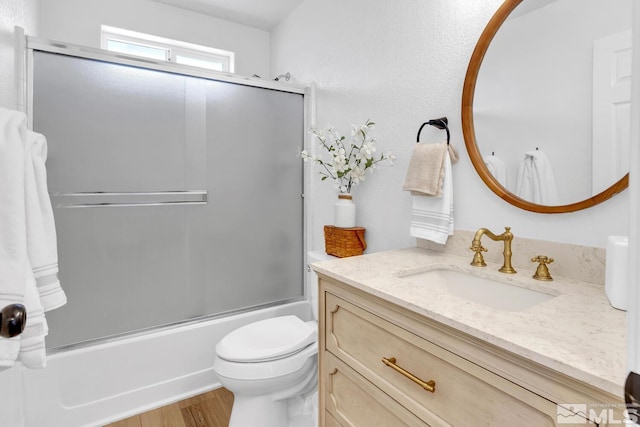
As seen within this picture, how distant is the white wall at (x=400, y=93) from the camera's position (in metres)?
1.11

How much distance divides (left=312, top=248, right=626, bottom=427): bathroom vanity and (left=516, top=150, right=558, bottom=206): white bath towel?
249 mm

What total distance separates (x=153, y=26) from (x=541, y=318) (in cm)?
288

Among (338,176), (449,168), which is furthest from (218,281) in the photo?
(449,168)

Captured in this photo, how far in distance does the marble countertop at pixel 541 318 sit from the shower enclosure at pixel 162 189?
1.15m

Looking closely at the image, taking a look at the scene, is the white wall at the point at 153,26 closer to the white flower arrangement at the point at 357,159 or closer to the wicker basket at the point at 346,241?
the white flower arrangement at the point at 357,159

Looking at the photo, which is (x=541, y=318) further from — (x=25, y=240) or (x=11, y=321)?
(x=25, y=240)

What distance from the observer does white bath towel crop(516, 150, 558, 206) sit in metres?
1.03

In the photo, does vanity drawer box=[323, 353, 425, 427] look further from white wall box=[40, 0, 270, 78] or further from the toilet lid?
white wall box=[40, 0, 270, 78]

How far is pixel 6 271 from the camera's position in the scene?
729 millimetres

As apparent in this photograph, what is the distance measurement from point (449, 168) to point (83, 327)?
6.33 ft

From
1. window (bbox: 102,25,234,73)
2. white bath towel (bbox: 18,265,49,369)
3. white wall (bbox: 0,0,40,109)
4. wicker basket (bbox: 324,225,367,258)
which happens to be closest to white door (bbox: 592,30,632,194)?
wicker basket (bbox: 324,225,367,258)

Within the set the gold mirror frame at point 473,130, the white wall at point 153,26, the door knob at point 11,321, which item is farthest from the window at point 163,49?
the door knob at point 11,321

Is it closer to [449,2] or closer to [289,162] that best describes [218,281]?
[289,162]

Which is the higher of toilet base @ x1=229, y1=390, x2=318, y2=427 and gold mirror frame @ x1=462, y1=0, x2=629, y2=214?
gold mirror frame @ x1=462, y1=0, x2=629, y2=214
